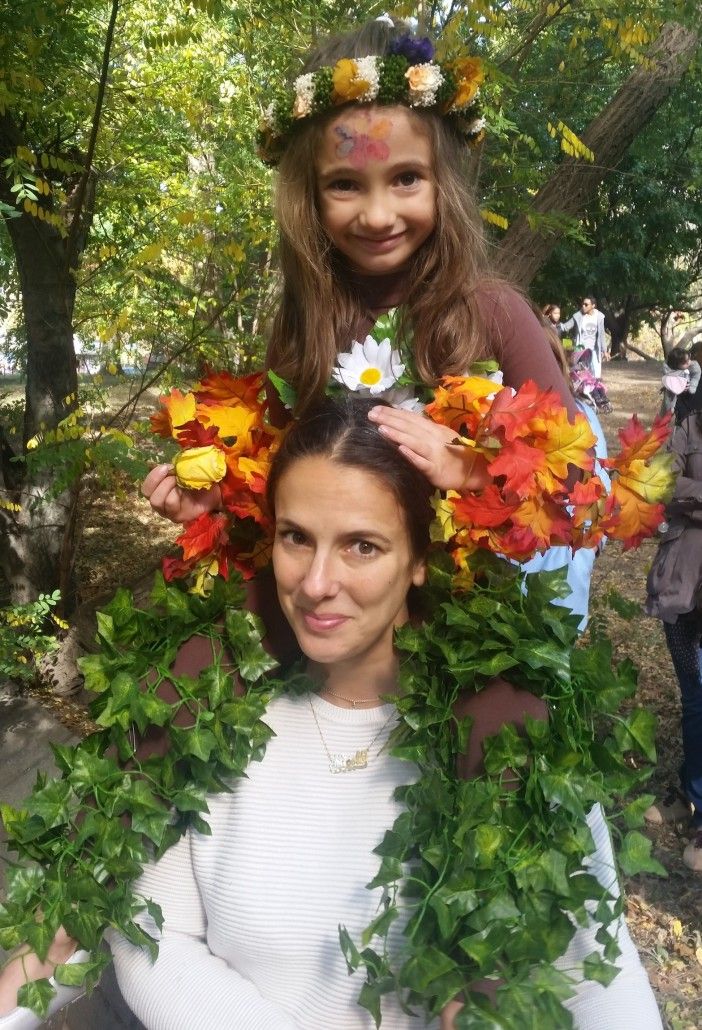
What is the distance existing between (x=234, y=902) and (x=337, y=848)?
0.70 feet


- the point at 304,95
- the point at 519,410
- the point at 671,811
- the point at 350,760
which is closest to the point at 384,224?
the point at 304,95

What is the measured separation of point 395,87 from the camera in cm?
185

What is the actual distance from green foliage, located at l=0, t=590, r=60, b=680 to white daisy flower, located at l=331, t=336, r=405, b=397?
2.56m

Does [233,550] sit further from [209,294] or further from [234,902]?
[209,294]

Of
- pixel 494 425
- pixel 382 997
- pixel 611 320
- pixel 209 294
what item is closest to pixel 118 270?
pixel 209 294

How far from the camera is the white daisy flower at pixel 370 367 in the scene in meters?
1.85

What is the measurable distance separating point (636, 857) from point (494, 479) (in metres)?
0.67

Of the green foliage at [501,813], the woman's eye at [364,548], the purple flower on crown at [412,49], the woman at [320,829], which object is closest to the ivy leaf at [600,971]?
the green foliage at [501,813]

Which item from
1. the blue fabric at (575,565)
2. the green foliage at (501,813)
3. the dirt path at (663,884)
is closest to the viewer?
the green foliage at (501,813)

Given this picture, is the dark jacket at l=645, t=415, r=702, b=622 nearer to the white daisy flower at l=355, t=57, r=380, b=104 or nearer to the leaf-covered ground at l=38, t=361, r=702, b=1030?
the leaf-covered ground at l=38, t=361, r=702, b=1030

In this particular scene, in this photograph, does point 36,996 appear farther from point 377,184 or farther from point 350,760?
point 377,184

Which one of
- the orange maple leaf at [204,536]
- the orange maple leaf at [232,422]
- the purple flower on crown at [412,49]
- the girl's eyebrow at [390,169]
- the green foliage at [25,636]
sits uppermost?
the purple flower on crown at [412,49]

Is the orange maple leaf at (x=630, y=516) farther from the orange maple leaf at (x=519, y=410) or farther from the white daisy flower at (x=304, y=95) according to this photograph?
the white daisy flower at (x=304, y=95)

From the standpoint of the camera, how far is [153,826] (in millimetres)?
1547
